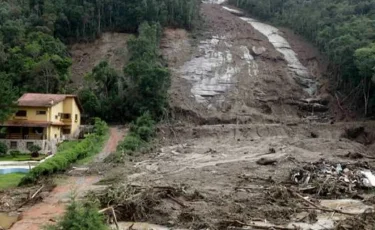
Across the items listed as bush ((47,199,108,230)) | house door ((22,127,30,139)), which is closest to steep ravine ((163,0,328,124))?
house door ((22,127,30,139))

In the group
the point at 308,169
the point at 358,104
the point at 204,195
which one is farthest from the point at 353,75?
the point at 204,195

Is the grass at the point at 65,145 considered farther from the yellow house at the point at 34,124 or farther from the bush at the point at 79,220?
the bush at the point at 79,220

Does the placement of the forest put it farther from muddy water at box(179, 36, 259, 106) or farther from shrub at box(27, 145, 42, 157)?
muddy water at box(179, 36, 259, 106)

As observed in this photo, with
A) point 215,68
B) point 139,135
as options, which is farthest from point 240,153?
point 215,68

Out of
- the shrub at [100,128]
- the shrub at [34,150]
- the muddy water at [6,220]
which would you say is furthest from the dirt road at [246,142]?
the shrub at [34,150]

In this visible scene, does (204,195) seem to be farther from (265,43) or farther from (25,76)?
(265,43)

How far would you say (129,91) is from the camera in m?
55.5

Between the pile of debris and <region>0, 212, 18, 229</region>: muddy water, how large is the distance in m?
14.3

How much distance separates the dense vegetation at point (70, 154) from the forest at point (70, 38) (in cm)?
583

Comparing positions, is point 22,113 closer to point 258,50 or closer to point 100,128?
point 100,128

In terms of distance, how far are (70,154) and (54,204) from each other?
10.5 meters

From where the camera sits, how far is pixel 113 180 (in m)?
31.4

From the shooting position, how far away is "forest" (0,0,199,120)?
53.2 meters

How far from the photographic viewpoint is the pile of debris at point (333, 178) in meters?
28.6
